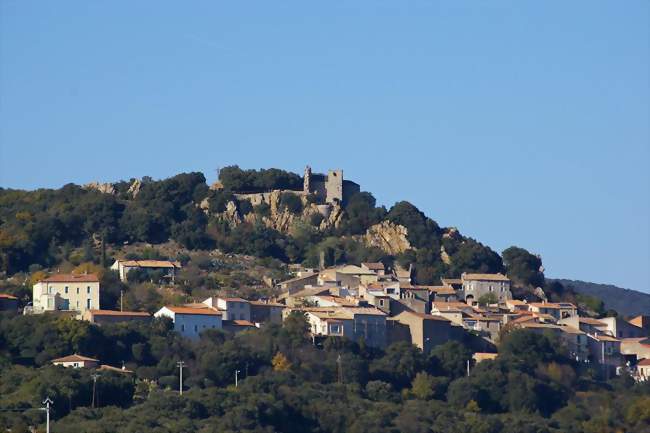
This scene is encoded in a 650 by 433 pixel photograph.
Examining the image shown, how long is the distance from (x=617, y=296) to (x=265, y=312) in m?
65.0

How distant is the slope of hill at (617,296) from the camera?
449 ft

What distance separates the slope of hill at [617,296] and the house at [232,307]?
53.7 metres

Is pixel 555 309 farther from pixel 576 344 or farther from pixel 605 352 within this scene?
pixel 576 344

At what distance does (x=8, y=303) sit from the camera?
82312 millimetres

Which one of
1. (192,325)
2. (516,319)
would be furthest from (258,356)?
(516,319)

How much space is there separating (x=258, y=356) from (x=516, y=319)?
1491 cm

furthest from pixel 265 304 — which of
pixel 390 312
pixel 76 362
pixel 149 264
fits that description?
pixel 76 362

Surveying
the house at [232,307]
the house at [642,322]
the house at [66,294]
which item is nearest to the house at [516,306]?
the house at [642,322]

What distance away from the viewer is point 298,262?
95.3 meters

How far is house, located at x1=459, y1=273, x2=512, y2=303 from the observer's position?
92125 millimetres

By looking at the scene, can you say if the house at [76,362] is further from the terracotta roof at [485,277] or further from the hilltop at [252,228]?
the terracotta roof at [485,277]

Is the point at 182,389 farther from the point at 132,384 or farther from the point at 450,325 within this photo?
the point at 450,325

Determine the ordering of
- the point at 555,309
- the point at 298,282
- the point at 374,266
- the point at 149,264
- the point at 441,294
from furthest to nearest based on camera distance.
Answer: the point at 374,266 → the point at 555,309 → the point at 441,294 → the point at 298,282 → the point at 149,264

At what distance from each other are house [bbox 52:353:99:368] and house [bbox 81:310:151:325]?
4756 mm
